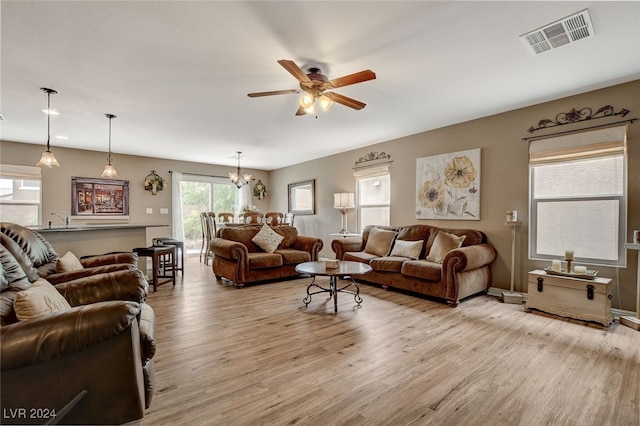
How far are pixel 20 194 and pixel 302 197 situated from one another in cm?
570

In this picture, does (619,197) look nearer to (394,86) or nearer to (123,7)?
(394,86)

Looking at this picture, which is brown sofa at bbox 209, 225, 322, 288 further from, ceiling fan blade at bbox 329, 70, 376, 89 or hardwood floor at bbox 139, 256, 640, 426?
ceiling fan blade at bbox 329, 70, 376, 89

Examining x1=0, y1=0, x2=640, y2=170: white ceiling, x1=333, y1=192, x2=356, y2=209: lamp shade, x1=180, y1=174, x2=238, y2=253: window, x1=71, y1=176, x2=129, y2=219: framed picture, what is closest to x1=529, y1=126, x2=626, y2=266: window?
x1=0, y1=0, x2=640, y2=170: white ceiling

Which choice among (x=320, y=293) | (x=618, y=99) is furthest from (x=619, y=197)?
(x=320, y=293)

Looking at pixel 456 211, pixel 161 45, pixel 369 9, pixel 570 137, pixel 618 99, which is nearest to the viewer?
pixel 369 9

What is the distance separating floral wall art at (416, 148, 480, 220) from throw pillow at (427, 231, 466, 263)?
19.1 inches

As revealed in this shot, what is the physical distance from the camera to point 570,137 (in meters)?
3.41

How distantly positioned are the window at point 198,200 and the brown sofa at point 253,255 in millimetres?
2981

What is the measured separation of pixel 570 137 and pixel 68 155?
8573 mm

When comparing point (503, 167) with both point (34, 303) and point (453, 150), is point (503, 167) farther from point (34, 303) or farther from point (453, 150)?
point (34, 303)

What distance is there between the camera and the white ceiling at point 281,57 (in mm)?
2008

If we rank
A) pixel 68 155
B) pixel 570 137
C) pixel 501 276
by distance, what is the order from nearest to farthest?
1. pixel 570 137
2. pixel 501 276
3. pixel 68 155

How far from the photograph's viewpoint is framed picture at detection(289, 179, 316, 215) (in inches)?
290

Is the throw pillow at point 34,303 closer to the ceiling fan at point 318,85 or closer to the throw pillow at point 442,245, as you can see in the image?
the ceiling fan at point 318,85
